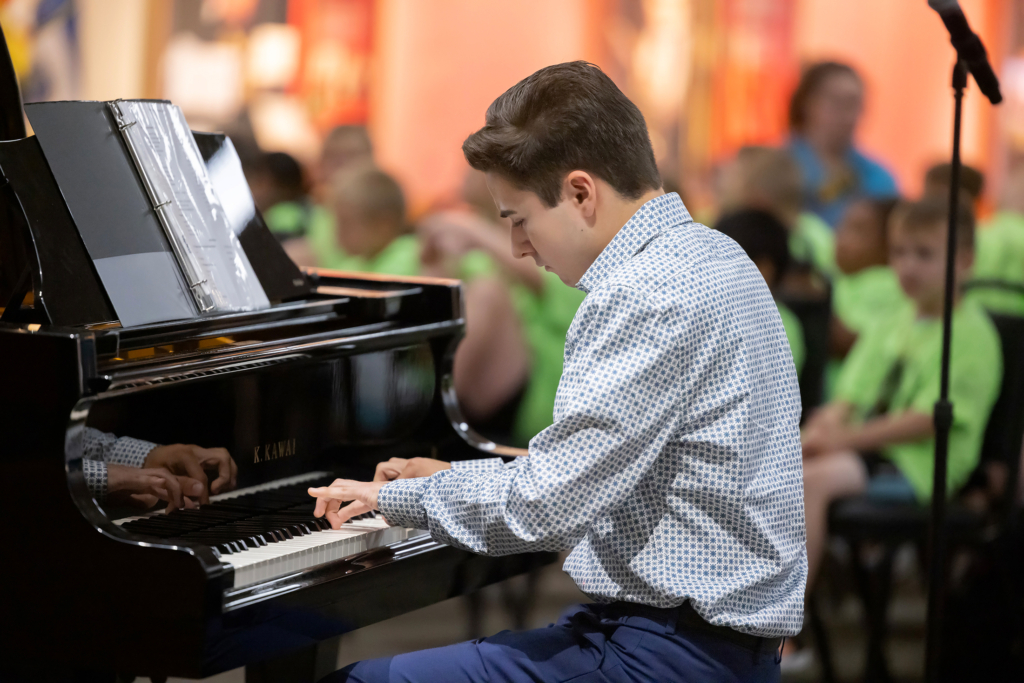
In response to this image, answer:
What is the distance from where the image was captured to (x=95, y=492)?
1.58m

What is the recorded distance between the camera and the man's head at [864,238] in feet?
13.1

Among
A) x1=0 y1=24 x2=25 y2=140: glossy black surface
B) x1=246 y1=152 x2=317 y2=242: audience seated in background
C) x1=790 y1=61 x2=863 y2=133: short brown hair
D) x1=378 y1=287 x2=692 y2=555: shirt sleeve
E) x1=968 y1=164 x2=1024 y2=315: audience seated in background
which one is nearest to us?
x1=378 y1=287 x2=692 y2=555: shirt sleeve

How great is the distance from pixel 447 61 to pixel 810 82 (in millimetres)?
2605

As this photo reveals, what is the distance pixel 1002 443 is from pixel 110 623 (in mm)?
2473

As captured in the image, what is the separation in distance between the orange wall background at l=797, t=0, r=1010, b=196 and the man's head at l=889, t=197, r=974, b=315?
333 cm

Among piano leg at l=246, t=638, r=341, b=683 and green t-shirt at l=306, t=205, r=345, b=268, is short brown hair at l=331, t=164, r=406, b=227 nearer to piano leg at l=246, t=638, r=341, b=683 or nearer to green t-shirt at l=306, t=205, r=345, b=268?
green t-shirt at l=306, t=205, r=345, b=268

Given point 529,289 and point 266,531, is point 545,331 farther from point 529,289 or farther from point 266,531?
point 266,531

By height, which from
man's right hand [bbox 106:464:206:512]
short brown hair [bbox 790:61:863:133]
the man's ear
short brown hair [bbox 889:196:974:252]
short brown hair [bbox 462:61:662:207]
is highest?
short brown hair [bbox 790:61:863:133]

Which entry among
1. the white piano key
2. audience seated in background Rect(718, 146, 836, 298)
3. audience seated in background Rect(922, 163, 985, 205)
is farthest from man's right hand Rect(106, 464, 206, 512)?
audience seated in background Rect(922, 163, 985, 205)

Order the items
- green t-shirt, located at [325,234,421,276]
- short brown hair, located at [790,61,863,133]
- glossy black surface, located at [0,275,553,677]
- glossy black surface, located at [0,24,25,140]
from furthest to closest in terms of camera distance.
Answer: short brown hair, located at [790,61,863,133] < green t-shirt, located at [325,234,421,276] < glossy black surface, located at [0,24,25,140] < glossy black surface, located at [0,275,553,677]

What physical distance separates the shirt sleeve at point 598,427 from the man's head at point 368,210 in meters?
2.89

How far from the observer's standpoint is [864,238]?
4023 mm

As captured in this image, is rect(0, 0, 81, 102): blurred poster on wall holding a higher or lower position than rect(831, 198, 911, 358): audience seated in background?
higher

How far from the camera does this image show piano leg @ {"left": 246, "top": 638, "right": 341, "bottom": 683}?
82.7 inches
